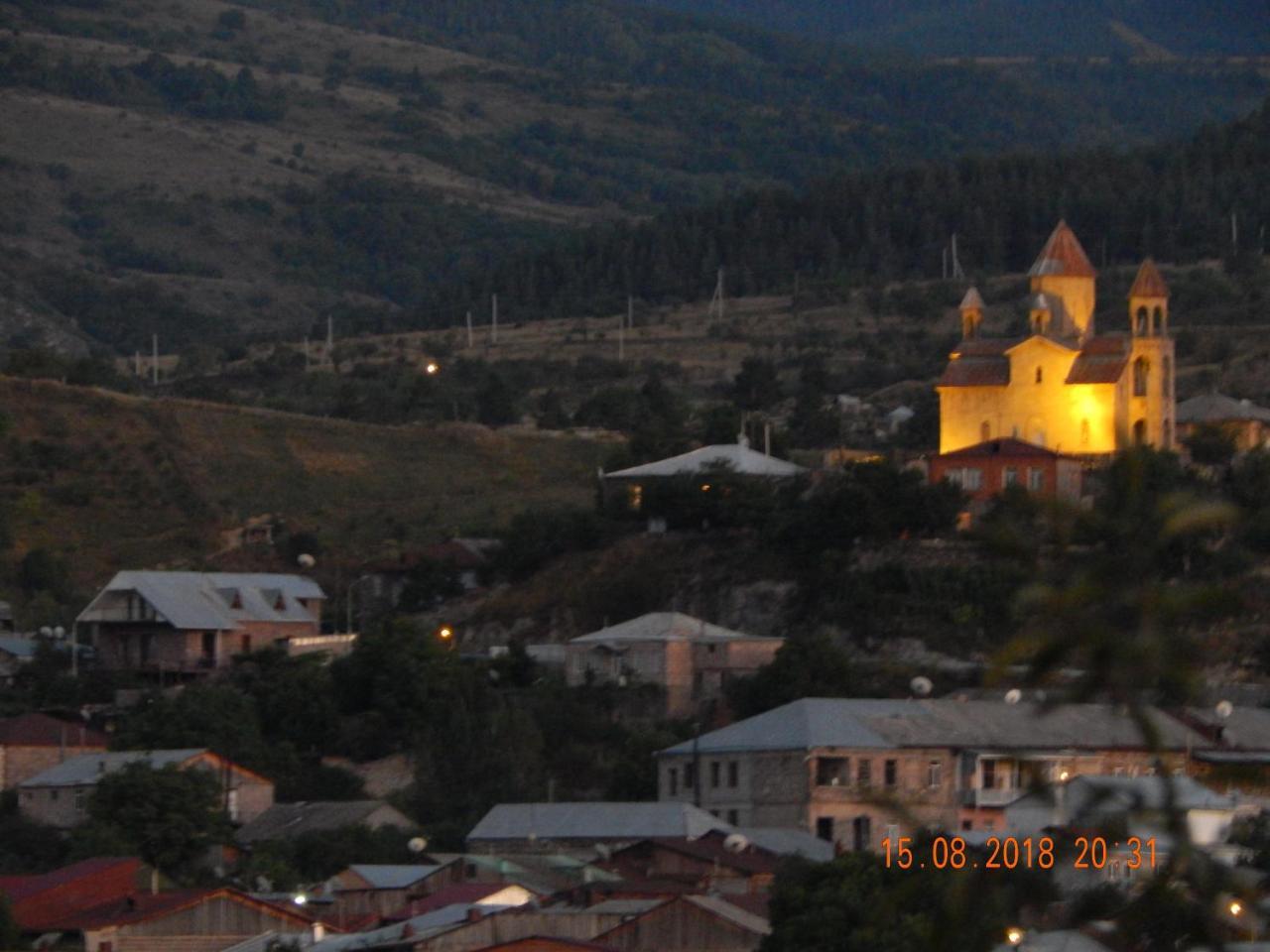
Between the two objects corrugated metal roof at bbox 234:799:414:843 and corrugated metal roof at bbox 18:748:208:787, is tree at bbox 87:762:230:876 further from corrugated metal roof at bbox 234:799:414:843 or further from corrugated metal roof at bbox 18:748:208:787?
corrugated metal roof at bbox 234:799:414:843

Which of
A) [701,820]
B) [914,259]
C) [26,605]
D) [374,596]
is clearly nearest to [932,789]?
[701,820]

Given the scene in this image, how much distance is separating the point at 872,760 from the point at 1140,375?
16.0 metres

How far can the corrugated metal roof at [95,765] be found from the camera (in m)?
48.6

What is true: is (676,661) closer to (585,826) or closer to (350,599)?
(585,826)

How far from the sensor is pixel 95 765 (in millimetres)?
49625

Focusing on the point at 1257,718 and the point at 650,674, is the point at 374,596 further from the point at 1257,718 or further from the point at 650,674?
the point at 1257,718

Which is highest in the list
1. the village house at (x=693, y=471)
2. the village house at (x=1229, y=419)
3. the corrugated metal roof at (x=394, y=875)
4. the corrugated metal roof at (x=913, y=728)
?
the village house at (x=1229, y=419)

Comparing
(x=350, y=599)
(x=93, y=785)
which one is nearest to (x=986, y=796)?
(x=93, y=785)

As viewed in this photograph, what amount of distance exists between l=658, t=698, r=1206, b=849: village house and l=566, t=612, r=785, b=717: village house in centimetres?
524

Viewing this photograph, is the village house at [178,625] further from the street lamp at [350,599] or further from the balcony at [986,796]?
the balcony at [986,796]

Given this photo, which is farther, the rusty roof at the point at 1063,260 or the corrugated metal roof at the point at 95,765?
the rusty roof at the point at 1063,260

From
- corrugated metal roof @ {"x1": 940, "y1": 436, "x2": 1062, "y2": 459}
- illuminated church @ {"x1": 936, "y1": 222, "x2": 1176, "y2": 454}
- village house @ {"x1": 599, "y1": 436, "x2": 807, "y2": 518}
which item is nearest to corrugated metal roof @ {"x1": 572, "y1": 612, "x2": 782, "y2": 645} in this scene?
corrugated metal roof @ {"x1": 940, "y1": 436, "x2": 1062, "y2": 459}

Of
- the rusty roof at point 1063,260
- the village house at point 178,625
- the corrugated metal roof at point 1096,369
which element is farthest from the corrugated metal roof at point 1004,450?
the village house at point 178,625

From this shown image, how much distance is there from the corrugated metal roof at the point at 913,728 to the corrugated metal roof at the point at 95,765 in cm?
727
